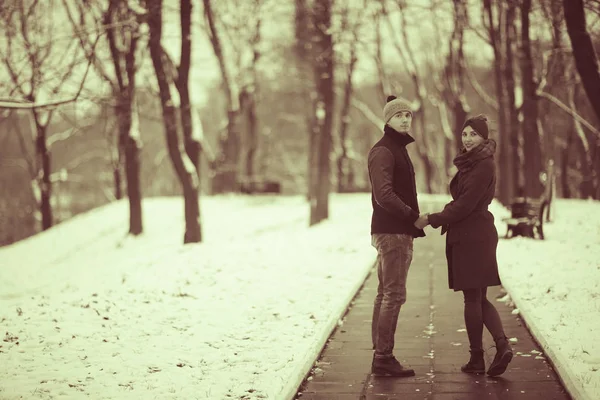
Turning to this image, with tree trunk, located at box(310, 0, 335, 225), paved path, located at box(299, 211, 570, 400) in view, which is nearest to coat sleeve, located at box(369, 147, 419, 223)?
paved path, located at box(299, 211, 570, 400)

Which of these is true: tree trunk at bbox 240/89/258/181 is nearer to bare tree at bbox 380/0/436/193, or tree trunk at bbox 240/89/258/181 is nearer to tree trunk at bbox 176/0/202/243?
bare tree at bbox 380/0/436/193

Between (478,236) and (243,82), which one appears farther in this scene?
(243,82)

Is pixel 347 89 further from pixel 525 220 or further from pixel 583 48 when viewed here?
pixel 583 48

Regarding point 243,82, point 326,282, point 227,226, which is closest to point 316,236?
point 326,282

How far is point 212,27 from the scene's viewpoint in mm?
26953

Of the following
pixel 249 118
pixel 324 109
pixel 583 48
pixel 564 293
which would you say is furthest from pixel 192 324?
pixel 249 118

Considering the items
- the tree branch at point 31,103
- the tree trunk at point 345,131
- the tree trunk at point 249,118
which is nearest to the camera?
the tree branch at point 31,103

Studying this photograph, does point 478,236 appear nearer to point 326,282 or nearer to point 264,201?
point 326,282

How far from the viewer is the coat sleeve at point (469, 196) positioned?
20.0 ft

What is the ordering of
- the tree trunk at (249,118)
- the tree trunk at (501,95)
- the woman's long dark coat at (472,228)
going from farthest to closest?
the tree trunk at (249,118), the tree trunk at (501,95), the woman's long dark coat at (472,228)

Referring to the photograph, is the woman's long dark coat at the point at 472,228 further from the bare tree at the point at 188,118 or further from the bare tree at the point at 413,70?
the bare tree at the point at 413,70

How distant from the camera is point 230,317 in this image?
890 centimetres

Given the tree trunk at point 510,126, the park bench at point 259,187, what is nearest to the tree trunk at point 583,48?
the tree trunk at point 510,126

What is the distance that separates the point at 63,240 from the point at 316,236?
13.1 meters
